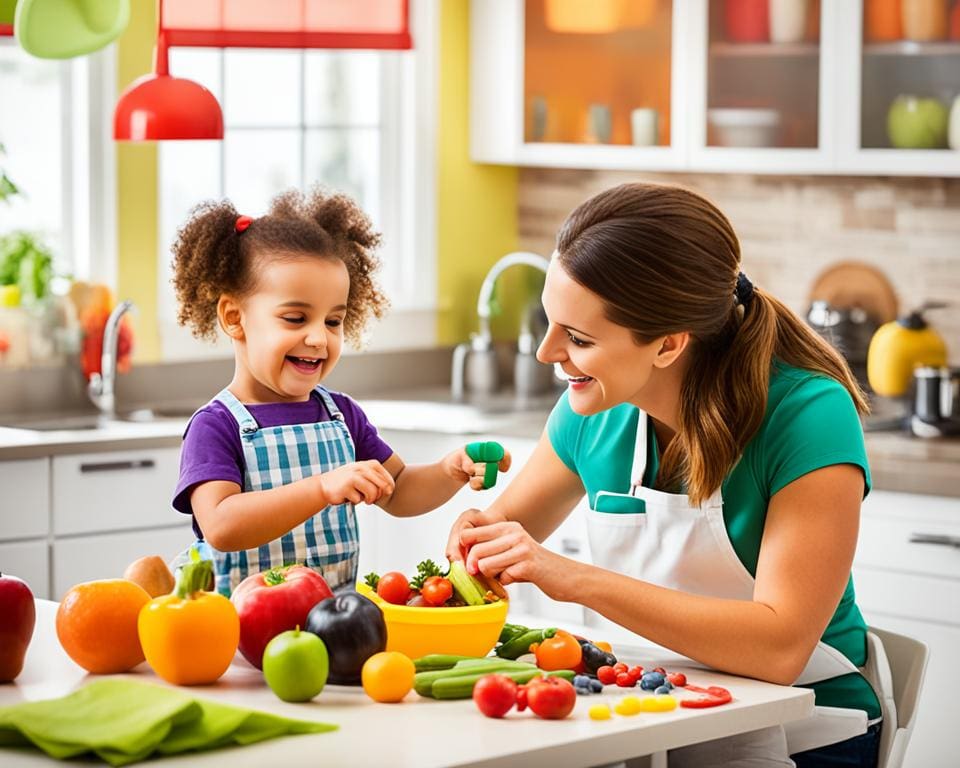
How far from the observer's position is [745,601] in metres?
2.18

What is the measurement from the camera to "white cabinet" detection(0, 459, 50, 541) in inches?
152

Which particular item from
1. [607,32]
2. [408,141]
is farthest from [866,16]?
[408,141]

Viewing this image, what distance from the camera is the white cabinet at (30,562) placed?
3.87 metres

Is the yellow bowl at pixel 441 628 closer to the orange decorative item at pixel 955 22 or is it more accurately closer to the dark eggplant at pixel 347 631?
the dark eggplant at pixel 347 631

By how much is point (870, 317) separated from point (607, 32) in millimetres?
1058

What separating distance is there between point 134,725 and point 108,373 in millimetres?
2825

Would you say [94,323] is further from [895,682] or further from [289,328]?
[895,682]

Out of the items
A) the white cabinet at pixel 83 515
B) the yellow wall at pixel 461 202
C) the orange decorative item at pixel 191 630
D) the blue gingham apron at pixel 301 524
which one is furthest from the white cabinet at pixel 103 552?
the orange decorative item at pixel 191 630

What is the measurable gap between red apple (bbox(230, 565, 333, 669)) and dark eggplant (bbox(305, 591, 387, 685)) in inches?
1.5

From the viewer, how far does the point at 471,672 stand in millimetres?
1960

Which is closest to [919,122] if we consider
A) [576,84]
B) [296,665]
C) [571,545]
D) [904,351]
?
[904,351]

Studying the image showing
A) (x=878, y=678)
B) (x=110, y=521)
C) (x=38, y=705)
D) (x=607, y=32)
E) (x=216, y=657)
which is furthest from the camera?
(x=607, y=32)

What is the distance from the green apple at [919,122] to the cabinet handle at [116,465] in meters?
1.97

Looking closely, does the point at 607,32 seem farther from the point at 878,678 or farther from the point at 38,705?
the point at 38,705
